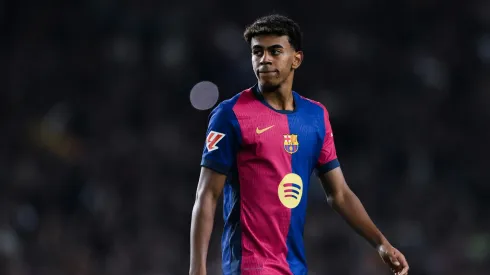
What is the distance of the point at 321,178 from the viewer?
4.43 metres

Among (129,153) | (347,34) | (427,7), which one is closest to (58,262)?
(129,153)

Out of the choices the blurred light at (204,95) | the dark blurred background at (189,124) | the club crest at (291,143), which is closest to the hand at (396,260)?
the club crest at (291,143)

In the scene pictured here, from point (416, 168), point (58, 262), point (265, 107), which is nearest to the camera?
point (265, 107)

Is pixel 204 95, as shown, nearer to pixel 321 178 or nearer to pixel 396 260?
pixel 321 178

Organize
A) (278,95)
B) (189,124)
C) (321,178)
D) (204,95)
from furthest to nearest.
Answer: (204,95) < (189,124) < (321,178) < (278,95)

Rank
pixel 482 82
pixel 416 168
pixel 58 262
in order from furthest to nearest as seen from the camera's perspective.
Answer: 1. pixel 482 82
2. pixel 416 168
3. pixel 58 262

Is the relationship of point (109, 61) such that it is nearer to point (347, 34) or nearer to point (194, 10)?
point (194, 10)

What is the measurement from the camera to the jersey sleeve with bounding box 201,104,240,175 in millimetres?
3971

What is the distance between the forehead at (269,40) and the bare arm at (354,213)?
0.76 metres

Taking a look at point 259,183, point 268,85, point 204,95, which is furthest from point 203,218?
point 204,95

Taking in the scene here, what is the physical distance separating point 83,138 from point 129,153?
0.70 meters

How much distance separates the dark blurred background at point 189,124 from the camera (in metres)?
9.69

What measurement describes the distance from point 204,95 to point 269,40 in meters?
7.45

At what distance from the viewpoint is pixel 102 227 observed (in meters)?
9.89
